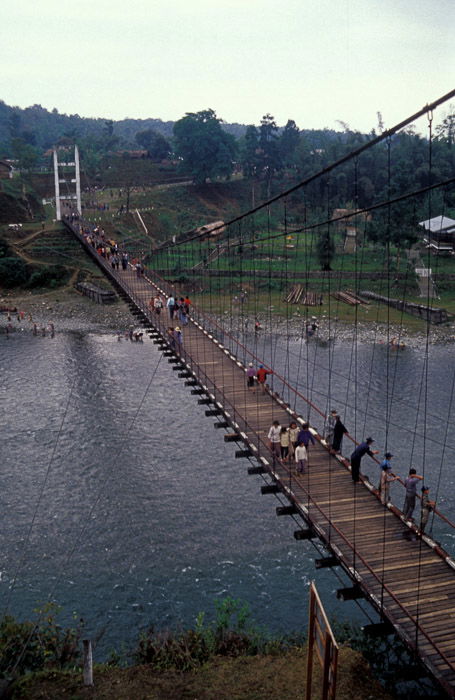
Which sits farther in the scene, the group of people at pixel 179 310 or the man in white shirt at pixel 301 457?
the group of people at pixel 179 310

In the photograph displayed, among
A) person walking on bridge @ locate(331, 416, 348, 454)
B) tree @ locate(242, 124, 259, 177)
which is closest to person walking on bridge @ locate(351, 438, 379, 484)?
person walking on bridge @ locate(331, 416, 348, 454)

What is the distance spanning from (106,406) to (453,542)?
1592 centimetres

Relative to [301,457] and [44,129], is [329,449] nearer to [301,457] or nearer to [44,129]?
[301,457]

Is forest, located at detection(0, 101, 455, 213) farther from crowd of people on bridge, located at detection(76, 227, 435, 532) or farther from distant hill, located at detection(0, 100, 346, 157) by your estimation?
crowd of people on bridge, located at detection(76, 227, 435, 532)

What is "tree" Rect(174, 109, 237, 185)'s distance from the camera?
274 ft

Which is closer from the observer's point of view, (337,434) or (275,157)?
(337,434)

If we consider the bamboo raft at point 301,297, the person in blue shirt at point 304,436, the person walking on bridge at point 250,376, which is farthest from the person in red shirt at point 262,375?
the bamboo raft at point 301,297

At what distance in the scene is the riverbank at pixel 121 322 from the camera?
39.4m

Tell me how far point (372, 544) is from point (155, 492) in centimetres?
1049

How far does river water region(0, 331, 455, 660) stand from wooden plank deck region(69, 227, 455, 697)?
3.42m

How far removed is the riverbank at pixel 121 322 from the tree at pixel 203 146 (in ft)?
129

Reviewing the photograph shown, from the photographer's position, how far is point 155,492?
20938mm

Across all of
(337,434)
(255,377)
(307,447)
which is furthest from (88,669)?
(255,377)

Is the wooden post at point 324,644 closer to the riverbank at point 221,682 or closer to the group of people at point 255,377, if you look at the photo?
the riverbank at point 221,682
